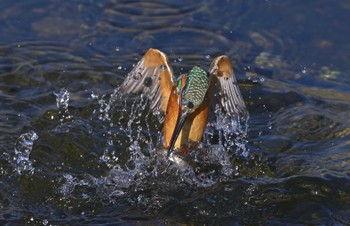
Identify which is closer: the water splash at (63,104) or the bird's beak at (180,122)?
the bird's beak at (180,122)

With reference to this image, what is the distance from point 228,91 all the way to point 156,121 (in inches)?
26.5

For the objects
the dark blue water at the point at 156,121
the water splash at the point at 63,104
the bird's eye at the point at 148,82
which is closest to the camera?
the dark blue water at the point at 156,121

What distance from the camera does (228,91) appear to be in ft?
19.8

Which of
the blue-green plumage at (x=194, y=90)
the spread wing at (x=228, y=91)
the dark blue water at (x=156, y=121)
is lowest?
the dark blue water at (x=156, y=121)

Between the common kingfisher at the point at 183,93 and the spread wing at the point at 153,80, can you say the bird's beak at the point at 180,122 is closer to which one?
the common kingfisher at the point at 183,93

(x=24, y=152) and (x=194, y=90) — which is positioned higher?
(x=194, y=90)

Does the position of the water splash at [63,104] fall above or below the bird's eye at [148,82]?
below

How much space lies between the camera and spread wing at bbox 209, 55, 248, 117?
19.2ft

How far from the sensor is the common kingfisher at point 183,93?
17.7ft

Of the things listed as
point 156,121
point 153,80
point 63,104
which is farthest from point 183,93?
point 63,104

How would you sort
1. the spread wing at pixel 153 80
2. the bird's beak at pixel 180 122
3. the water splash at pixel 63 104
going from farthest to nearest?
the water splash at pixel 63 104 < the spread wing at pixel 153 80 < the bird's beak at pixel 180 122

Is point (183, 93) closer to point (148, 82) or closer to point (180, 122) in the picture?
point (180, 122)

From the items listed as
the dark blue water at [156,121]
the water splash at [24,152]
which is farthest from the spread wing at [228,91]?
the water splash at [24,152]

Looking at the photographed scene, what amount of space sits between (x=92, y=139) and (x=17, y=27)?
225 centimetres
